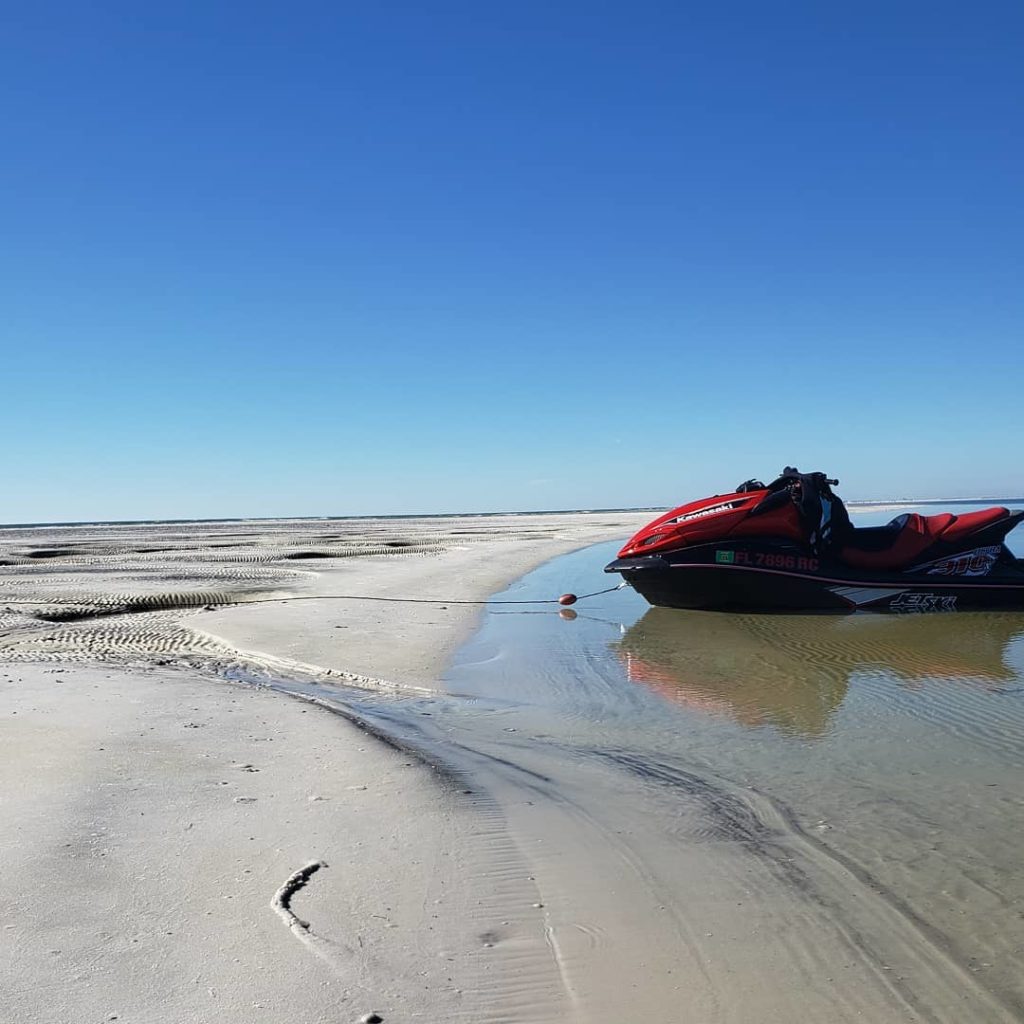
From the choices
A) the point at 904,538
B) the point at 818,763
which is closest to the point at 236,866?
the point at 818,763

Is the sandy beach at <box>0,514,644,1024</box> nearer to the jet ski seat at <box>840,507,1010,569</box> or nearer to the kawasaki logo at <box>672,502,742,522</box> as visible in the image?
the kawasaki logo at <box>672,502,742,522</box>

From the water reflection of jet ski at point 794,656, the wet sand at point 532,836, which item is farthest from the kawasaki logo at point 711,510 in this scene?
the wet sand at point 532,836

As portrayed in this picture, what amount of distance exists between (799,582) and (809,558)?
292mm

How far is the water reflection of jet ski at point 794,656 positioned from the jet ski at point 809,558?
25cm

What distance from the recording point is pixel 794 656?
726 cm

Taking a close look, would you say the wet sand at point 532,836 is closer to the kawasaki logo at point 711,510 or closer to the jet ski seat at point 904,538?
the kawasaki logo at point 711,510

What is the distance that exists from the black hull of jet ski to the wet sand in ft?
7.08

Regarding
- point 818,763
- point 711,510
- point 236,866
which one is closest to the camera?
point 236,866

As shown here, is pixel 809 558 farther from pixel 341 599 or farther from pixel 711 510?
pixel 341 599

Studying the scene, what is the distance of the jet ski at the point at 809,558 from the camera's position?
30.2 ft

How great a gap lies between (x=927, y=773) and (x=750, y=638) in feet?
13.7

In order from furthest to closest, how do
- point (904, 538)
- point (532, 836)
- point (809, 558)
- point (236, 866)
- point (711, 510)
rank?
point (904, 538), point (809, 558), point (711, 510), point (532, 836), point (236, 866)

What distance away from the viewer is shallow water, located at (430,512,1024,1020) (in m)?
2.52

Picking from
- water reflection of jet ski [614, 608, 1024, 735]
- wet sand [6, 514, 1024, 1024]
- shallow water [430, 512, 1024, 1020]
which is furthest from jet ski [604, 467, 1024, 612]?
wet sand [6, 514, 1024, 1024]
